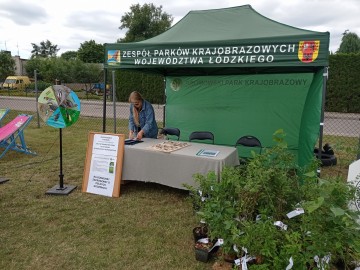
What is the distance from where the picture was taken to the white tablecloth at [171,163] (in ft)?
12.3

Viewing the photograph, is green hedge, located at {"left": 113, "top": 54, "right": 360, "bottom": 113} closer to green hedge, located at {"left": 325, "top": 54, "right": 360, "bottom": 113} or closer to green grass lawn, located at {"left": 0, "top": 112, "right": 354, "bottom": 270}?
green hedge, located at {"left": 325, "top": 54, "right": 360, "bottom": 113}

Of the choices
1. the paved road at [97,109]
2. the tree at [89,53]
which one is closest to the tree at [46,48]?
the tree at [89,53]

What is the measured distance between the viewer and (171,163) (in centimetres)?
398

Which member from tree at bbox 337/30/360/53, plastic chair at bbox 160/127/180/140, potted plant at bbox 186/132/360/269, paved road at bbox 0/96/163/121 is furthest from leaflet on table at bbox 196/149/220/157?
tree at bbox 337/30/360/53

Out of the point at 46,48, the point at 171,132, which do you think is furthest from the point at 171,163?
the point at 46,48

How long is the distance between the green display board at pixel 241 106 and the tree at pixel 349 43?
2686 cm

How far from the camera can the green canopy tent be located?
12.1 feet

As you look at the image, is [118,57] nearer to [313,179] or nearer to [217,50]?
[217,50]

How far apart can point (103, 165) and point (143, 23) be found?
117 feet

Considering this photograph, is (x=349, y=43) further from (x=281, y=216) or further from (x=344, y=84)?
(x=281, y=216)

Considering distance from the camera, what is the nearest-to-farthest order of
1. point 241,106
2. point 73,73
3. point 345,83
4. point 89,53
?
point 241,106
point 345,83
point 73,73
point 89,53

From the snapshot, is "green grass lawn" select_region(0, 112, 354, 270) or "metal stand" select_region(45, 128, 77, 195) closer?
"green grass lawn" select_region(0, 112, 354, 270)

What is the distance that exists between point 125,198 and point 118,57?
87.2 inches

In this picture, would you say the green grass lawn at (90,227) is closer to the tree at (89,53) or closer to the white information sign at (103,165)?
the white information sign at (103,165)
